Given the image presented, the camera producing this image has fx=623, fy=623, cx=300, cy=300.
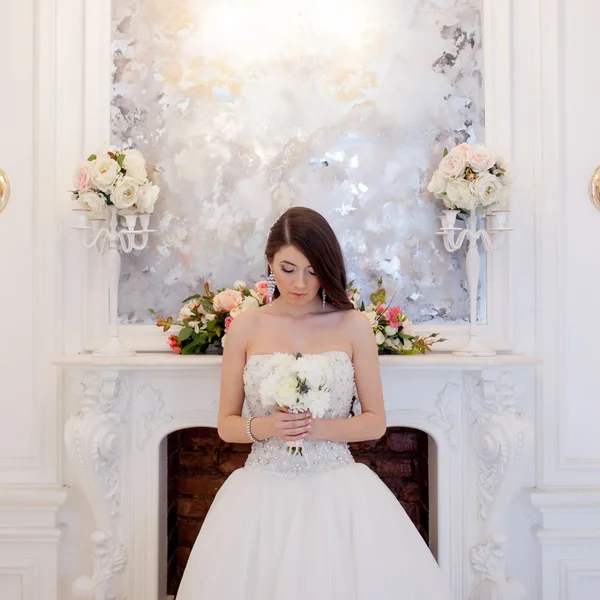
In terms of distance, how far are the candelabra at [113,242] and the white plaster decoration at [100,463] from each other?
0.48ft

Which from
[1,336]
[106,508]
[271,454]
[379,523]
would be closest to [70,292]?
[1,336]

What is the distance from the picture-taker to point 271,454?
2746 mm

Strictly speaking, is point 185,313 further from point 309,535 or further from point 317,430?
point 309,535

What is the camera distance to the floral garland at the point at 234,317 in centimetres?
323

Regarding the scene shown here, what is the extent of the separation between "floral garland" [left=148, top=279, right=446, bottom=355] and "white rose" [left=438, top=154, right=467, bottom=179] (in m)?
0.71

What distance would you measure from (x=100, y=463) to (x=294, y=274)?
1.54m

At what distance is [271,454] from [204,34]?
7.89 feet

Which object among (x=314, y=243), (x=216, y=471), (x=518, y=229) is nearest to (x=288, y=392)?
(x=314, y=243)

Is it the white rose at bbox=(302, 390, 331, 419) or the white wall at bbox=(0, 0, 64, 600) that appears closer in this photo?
→ the white rose at bbox=(302, 390, 331, 419)

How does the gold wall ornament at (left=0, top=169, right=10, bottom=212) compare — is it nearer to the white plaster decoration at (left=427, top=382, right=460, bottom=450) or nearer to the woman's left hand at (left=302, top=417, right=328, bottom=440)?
the woman's left hand at (left=302, top=417, right=328, bottom=440)

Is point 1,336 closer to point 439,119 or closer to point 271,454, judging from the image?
point 271,454

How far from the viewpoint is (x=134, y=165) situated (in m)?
3.29

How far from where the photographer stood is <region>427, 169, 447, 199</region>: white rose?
3338mm

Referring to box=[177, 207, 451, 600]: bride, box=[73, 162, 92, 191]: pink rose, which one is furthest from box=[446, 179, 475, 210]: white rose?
box=[73, 162, 92, 191]: pink rose
